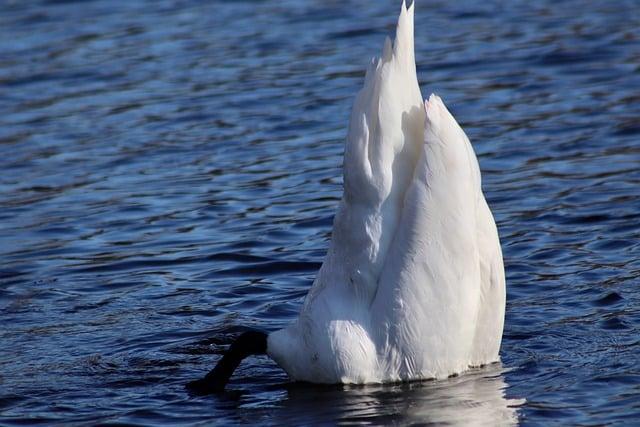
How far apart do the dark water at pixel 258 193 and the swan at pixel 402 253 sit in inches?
8.5

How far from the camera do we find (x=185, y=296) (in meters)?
9.12

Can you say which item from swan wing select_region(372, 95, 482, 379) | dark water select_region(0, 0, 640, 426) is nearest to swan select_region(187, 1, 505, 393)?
swan wing select_region(372, 95, 482, 379)

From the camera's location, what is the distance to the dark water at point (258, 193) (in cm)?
723

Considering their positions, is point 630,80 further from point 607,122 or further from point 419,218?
point 419,218

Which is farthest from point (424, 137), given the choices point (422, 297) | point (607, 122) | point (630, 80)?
point (630, 80)

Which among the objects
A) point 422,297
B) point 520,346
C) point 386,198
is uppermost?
point 386,198

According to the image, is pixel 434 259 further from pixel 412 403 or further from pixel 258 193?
pixel 258 193

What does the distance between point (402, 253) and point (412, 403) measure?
0.73 meters

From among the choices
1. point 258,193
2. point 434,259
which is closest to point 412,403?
point 434,259

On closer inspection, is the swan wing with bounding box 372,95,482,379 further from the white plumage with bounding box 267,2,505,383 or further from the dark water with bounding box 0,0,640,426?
the dark water with bounding box 0,0,640,426

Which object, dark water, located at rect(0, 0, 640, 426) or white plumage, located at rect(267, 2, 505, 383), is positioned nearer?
white plumage, located at rect(267, 2, 505, 383)

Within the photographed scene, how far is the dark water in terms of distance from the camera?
285 inches

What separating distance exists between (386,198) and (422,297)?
1.67 ft

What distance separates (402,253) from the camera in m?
6.81
